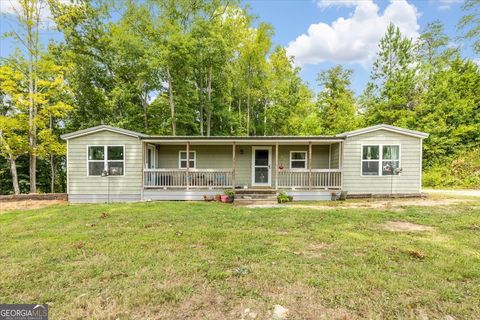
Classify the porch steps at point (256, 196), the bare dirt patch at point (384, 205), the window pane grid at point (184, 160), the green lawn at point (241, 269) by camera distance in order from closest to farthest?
the green lawn at point (241, 269) → the bare dirt patch at point (384, 205) → the porch steps at point (256, 196) → the window pane grid at point (184, 160)

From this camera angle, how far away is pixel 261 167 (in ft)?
39.7

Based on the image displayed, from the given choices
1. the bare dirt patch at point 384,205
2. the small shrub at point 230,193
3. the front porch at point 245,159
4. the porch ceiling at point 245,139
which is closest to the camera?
the bare dirt patch at point 384,205

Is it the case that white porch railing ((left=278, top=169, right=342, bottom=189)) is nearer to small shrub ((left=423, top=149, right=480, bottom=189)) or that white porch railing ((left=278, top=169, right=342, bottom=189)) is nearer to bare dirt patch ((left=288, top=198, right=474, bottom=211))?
bare dirt patch ((left=288, top=198, right=474, bottom=211))

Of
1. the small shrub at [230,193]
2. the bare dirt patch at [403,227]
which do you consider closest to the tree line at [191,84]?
the small shrub at [230,193]

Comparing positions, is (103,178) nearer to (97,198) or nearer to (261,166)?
(97,198)

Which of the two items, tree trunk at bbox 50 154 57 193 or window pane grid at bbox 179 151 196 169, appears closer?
window pane grid at bbox 179 151 196 169

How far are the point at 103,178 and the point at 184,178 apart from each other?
333cm

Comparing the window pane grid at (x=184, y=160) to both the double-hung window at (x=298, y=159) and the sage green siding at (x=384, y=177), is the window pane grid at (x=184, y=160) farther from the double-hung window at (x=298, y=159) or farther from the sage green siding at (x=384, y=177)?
the sage green siding at (x=384, y=177)

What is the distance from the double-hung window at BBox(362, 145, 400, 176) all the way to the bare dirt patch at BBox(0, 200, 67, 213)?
42.1 ft

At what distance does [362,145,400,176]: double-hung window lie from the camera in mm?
10531

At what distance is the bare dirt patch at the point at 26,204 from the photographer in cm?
923

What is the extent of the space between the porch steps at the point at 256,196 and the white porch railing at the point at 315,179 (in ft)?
2.34

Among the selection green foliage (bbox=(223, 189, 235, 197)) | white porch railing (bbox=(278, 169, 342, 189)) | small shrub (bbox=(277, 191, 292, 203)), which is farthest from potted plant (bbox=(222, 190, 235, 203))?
white porch railing (bbox=(278, 169, 342, 189))

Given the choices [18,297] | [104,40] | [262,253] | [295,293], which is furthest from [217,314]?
[104,40]
